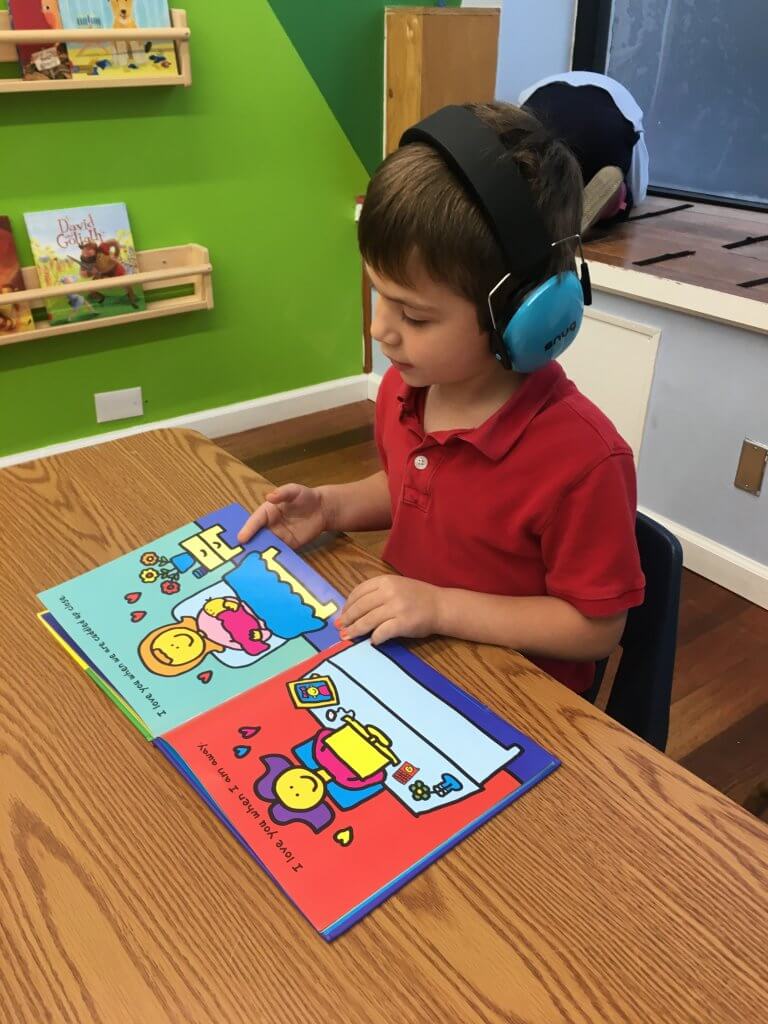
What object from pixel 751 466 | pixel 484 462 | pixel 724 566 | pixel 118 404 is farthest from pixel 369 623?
pixel 118 404

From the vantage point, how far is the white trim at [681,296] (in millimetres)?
1856

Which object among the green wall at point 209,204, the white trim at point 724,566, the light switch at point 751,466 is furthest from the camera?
the green wall at point 209,204

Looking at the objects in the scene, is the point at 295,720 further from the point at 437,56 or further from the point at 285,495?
the point at 437,56

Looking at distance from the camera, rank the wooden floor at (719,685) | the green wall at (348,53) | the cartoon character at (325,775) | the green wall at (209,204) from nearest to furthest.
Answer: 1. the cartoon character at (325,775)
2. the wooden floor at (719,685)
3. the green wall at (209,204)
4. the green wall at (348,53)

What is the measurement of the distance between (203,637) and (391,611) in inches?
7.0

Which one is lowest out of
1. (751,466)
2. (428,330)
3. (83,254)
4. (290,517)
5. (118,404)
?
(118,404)

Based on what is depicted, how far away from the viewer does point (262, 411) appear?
3.01m

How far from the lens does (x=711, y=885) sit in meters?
0.58

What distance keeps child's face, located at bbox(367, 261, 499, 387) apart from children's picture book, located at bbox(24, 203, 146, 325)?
5.98ft

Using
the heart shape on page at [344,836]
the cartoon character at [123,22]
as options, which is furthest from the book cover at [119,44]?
the heart shape on page at [344,836]

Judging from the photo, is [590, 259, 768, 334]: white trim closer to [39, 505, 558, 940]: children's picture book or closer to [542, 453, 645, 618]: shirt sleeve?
[542, 453, 645, 618]: shirt sleeve

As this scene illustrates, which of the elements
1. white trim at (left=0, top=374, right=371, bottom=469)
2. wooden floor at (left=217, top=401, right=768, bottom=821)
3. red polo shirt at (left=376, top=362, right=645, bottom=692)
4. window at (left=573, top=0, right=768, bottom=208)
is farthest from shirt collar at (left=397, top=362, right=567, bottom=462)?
window at (left=573, top=0, right=768, bottom=208)

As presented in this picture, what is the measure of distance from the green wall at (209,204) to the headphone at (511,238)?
1849mm

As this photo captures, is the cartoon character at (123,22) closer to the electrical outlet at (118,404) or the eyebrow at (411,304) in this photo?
the electrical outlet at (118,404)
